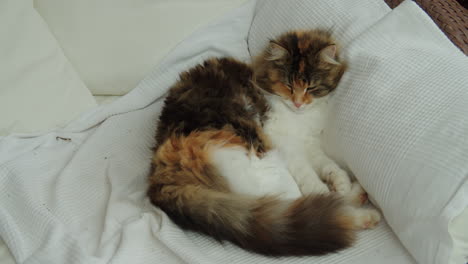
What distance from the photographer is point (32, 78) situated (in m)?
1.70

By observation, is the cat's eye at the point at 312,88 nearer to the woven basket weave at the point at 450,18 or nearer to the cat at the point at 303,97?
the cat at the point at 303,97

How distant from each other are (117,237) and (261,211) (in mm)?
479

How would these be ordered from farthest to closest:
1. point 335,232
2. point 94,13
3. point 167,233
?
point 94,13 < point 167,233 < point 335,232

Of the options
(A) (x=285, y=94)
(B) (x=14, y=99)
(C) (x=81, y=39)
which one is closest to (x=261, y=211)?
(A) (x=285, y=94)

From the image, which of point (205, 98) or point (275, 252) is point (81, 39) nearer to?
point (205, 98)

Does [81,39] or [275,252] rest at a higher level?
[81,39]

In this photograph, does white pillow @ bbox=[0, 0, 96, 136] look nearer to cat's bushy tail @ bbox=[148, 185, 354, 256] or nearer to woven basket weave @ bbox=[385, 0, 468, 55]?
cat's bushy tail @ bbox=[148, 185, 354, 256]

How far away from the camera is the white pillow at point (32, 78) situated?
162 centimetres

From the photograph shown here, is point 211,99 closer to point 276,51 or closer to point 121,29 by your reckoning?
point 276,51

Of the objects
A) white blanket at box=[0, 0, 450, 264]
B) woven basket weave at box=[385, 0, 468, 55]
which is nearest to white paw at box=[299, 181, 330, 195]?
white blanket at box=[0, 0, 450, 264]

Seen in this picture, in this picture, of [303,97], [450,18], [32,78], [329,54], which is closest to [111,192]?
[32,78]

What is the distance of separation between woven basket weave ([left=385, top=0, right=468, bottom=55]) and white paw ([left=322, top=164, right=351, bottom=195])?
57cm

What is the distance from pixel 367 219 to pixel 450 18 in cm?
78

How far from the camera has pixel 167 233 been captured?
1.24 m
